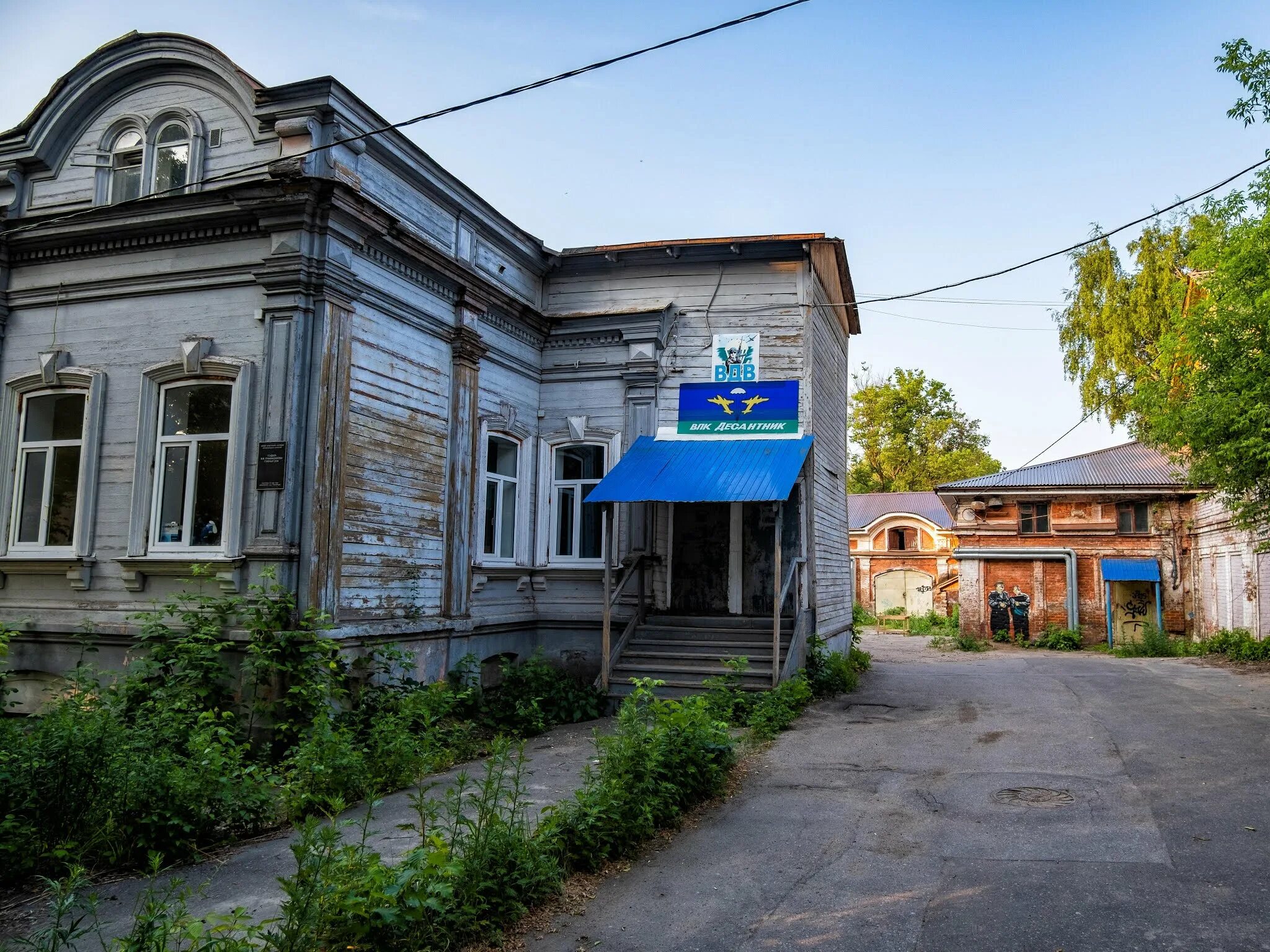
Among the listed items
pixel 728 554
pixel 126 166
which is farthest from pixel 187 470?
pixel 728 554

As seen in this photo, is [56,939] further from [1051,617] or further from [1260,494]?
[1051,617]

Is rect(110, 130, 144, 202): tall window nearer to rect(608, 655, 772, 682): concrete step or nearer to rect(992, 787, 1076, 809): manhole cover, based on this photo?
rect(608, 655, 772, 682): concrete step

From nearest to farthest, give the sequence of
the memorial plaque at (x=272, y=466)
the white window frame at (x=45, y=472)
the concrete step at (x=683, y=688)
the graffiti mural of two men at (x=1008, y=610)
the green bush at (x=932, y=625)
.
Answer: the memorial plaque at (x=272, y=466)
the white window frame at (x=45, y=472)
the concrete step at (x=683, y=688)
the graffiti mural of two men at (x=1008, y=610)
the green bush at (x=932, y=625)

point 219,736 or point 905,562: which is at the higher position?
point 905,562

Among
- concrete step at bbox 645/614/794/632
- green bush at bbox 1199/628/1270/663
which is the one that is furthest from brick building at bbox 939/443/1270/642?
concrete step at bbox 645/614/794/632

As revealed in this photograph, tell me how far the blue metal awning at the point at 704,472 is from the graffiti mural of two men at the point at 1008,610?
1763 centimetres

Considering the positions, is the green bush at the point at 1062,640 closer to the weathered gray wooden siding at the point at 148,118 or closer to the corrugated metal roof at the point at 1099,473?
the corrugated metal roof at the point at 1099,473

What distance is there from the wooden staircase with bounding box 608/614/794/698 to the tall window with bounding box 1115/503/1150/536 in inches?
719

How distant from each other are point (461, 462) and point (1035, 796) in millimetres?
7672

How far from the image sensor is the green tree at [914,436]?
51.1 metres

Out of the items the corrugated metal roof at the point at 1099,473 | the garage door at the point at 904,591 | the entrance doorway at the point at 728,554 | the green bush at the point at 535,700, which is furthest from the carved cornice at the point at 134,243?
the garage door at the point at 904,591

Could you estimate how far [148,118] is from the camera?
11.1 meters

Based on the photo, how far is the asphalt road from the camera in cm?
489

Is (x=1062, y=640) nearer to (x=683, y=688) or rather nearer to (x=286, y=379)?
(x=683, y=688)
